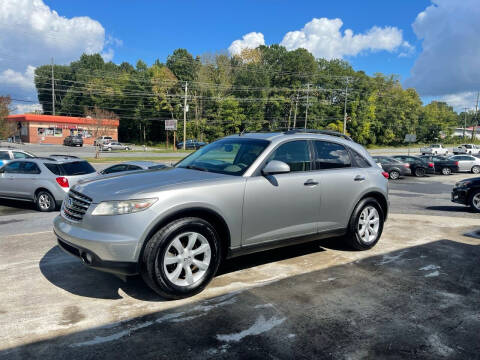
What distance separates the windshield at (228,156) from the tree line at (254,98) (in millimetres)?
63566

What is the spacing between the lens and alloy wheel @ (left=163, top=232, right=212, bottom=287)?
12.0ft

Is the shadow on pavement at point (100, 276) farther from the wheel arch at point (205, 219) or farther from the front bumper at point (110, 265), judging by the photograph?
the wheel arch at point (205, 219)

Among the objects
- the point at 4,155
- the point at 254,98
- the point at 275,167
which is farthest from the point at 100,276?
the point at 254,98

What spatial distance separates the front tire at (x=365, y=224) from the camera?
5258 millimetres

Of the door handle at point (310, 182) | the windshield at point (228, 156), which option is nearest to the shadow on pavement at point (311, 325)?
the door handle at point (310, 182)

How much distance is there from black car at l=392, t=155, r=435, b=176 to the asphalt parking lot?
21330 mm

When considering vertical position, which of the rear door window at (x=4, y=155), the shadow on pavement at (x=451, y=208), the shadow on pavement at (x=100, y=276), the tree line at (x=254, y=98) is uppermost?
the tree line at (x=254, y=98)

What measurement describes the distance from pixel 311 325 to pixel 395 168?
72.1ft

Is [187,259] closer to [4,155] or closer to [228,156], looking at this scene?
[228,156]

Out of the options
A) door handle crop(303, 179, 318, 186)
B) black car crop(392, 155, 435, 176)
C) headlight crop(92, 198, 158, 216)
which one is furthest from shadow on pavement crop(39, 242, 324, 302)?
black car crop(392, 155, 435, 176)

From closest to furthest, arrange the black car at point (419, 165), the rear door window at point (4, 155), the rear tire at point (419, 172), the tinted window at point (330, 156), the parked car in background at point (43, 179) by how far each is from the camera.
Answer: the tinted window at point (330, 156), the parked car in background at point (43, 179), the rear door window at point (4, 155), the black car at point (419, 165), the rear tire at point (419, 172)

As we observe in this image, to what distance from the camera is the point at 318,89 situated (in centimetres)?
7638

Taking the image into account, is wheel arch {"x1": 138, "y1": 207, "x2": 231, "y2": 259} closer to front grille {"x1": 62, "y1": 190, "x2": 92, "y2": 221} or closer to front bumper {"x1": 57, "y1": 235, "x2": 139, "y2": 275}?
front bumper {"x1": 57, "y1": 235, "x2": 139, "y2": 275}

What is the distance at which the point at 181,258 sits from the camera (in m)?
3.70
